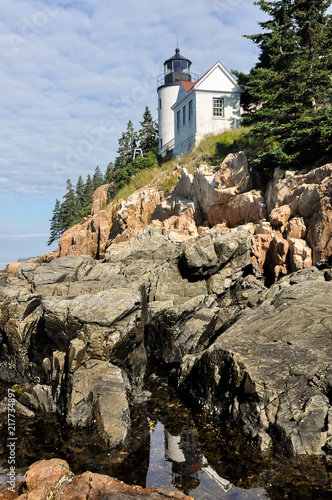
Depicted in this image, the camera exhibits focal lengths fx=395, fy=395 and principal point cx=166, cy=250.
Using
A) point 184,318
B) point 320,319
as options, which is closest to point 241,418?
point 320,319

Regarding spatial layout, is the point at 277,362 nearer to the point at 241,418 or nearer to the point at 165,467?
the point at 241,418

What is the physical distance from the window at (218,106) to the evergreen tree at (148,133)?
17597 mm

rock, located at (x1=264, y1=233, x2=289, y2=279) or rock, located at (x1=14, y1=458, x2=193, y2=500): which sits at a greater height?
rock, located at (x1=264, y1=233, x2=289, y2=279)

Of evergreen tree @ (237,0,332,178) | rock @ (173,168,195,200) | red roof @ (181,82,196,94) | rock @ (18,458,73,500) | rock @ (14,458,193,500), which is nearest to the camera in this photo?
rock @ (14,458,193,500)

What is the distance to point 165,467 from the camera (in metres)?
9.21

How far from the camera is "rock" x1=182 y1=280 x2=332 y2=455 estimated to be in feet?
30.7

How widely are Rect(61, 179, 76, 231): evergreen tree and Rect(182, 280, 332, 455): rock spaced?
228ft

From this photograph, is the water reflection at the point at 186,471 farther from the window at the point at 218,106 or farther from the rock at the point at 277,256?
the window at the point at 218,106

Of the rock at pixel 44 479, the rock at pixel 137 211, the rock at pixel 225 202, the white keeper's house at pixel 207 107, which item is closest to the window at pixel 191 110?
the white keeper's house at pixel 207 107

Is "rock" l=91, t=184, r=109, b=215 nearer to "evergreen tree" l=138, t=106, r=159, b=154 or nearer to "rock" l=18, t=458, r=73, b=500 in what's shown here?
"evergreen tree" l=138, t=106, r=159, b=154

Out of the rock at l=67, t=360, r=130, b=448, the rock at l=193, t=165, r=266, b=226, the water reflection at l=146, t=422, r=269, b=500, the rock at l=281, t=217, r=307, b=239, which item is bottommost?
the water reflection at l=146, t=422, r=269, b=500

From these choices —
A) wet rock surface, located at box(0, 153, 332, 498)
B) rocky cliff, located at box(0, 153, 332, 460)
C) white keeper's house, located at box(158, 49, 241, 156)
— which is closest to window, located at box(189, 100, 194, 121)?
white keeper's house, located at box(158, 49, 241, 156)

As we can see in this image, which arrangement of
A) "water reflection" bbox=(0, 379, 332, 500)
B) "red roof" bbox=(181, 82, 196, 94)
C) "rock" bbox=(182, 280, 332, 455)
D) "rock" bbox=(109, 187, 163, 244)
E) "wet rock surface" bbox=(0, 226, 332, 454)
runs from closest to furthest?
1. "water reflection" bbox=(0, 379, 332, 500)
2. "rock" bbox=(182, 280, 332, 455)
3. "wet rock surface" bbox=(0, 226, 332, 454)
4. "rock" bbox=(109, 187, 163, 244)
5. "red roof" bbox=(181, 82, 196, 94)

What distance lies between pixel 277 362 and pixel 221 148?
32.5m
